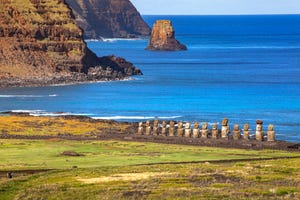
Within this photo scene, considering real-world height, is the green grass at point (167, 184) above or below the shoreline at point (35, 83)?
above

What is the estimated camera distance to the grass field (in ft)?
155

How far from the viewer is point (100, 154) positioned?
66.1 m

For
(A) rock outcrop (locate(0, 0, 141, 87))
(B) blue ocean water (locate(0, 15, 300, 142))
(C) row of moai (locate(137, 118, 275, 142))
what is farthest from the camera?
(A) rock outcrop (locate(0, 0, 141, 87))

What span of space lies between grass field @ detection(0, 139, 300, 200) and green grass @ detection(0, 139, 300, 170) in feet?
0.19

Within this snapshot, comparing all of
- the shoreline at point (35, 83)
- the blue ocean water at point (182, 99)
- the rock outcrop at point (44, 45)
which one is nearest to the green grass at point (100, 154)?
the blue ocean water at point (182, 99)

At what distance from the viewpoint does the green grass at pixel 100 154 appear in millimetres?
60250

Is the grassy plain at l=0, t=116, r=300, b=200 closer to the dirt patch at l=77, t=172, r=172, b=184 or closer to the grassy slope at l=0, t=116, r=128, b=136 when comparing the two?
the dirt patch at l=77, t=172, r=172, b=184

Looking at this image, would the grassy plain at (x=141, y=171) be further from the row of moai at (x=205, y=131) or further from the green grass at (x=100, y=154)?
the row of moai at (x=205, y=131)

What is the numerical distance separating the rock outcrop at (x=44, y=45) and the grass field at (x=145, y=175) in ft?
338

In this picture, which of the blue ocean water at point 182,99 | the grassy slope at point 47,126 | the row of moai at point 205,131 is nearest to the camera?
the row of moai at point 205,131

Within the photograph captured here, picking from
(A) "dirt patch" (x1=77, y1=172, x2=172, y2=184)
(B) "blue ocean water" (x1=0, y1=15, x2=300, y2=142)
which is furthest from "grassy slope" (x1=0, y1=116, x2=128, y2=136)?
(A) "dirt patch" (x1=77, y1=172, x2=172, y2=184)

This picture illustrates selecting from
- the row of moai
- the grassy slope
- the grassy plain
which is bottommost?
the grassy slope

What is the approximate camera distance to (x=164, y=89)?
530ft

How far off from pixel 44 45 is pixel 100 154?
375 ft
